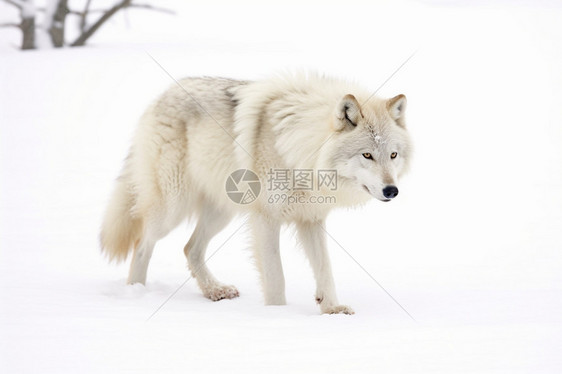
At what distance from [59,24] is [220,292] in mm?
9823

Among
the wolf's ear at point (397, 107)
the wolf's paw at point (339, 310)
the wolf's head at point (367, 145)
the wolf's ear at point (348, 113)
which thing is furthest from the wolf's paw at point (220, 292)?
the wolf's ear at point (397, 107)

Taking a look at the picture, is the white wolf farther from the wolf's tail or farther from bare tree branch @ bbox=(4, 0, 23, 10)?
bare tree branch @ bbox=(4, 0, 23, 10)

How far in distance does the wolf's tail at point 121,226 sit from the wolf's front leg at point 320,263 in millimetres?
1450

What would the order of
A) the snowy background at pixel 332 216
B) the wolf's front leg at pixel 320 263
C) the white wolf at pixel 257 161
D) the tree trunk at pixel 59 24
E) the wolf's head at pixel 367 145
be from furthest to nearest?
the tree trunk at pixel 59 24 < the wolf's front leg at pixel 320 263 < the white wolf at pixel 257 161 < the wolf's head at pixel 367 145 < the snowy background at pixel 332 216

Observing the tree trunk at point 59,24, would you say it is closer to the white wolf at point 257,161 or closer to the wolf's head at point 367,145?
the white wolf at point 257,161

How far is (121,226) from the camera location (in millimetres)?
5355

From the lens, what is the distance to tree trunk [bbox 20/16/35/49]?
507 inches

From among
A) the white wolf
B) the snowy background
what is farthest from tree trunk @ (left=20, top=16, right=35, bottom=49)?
the white wolf

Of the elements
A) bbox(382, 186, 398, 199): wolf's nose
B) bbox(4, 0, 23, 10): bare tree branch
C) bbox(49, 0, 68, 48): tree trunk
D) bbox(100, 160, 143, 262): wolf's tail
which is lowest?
bbox(100, 160, 143, 262): wolf's tail

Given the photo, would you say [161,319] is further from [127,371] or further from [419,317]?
[419,317]

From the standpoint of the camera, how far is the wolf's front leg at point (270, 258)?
15.2ft

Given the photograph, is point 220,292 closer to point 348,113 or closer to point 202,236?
point 202,236

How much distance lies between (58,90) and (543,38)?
34.9ft

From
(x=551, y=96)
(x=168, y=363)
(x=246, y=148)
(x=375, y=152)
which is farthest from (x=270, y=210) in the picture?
(x=551, y=96)
